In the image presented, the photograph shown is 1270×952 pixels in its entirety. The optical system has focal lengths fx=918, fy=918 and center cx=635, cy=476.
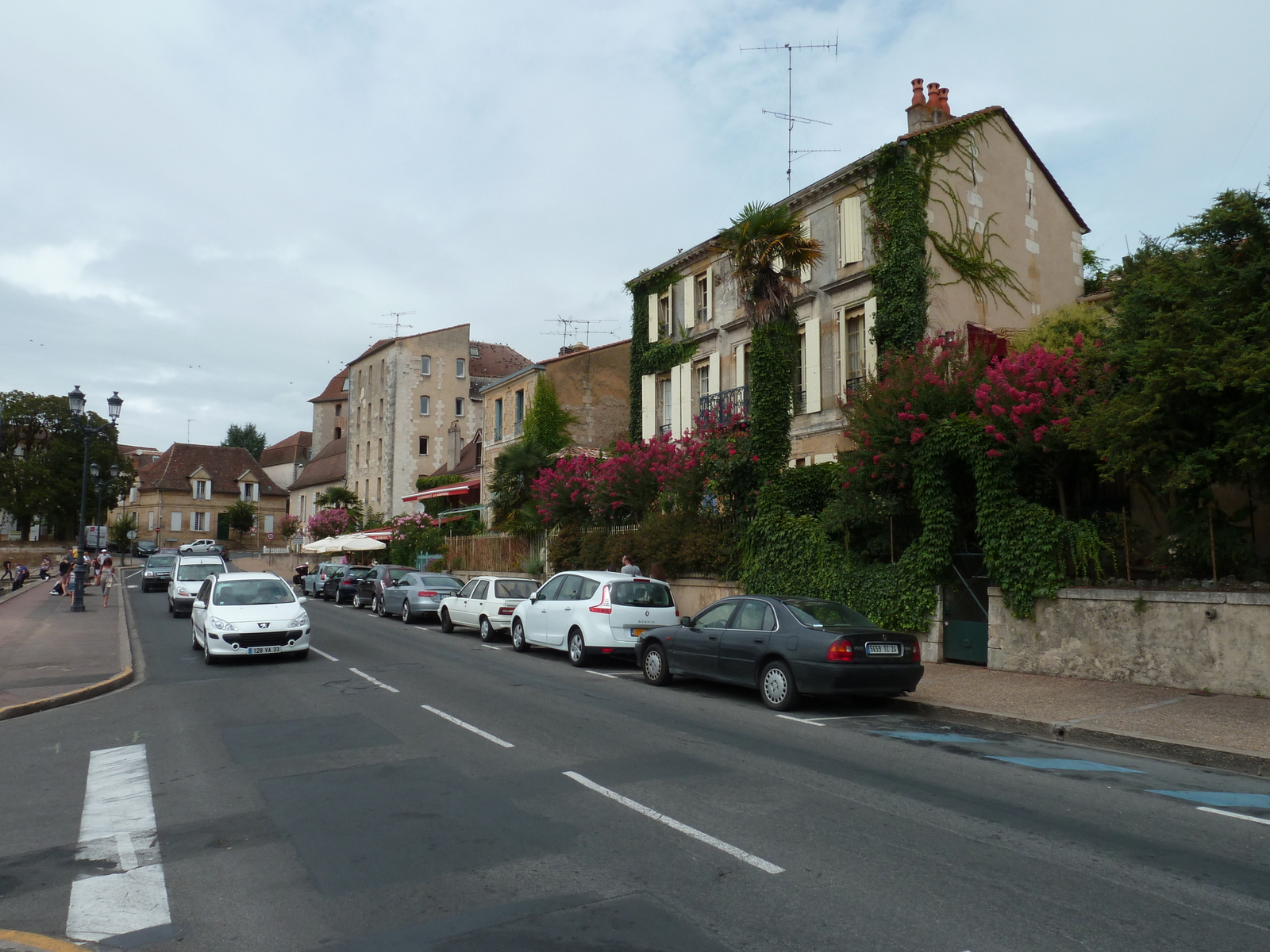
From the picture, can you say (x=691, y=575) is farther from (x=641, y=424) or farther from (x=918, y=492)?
(x=641, y=424)

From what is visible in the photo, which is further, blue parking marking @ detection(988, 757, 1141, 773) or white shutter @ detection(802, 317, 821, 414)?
white shutter @ detection(802, 317, 821, 414)

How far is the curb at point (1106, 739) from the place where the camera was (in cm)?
847

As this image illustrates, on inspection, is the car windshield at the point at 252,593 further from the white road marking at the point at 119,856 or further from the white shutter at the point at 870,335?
the white shutter at the point at 870,335

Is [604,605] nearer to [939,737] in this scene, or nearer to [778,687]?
[778,687]

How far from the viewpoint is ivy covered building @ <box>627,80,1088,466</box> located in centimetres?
2097

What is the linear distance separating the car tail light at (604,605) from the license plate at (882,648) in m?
5.39

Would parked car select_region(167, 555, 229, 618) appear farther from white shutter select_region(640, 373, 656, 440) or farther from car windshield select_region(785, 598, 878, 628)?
car windshield select_region(785, 598, 878, 628)

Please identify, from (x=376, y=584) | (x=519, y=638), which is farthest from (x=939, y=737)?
(x=376, y=584)

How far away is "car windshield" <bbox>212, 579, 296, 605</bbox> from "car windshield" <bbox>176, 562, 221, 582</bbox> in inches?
476

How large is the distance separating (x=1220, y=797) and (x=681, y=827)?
4544 mm

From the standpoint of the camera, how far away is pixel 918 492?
15555 millimetres

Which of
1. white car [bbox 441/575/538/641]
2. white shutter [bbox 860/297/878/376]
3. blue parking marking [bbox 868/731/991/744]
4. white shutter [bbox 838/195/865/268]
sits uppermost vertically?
white shutter [bbox 838/195/865/268]

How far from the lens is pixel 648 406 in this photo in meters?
29.2

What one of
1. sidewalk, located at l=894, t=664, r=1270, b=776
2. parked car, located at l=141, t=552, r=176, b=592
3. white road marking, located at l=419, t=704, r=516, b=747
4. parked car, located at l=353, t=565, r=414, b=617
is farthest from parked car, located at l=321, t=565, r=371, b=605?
sidewalk, located at l=894, t=664, r=1270, b=776
